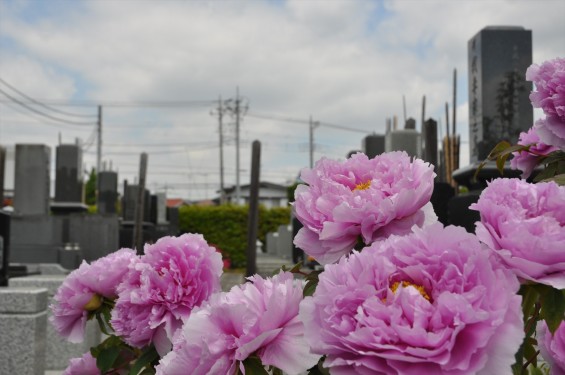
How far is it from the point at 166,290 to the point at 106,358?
1.52 ft

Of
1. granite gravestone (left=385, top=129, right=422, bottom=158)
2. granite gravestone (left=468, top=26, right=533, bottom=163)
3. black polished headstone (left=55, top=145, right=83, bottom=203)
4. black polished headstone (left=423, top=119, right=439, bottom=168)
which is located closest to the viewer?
granite gravestone (left=468, top=26, right=533, bottom=163)

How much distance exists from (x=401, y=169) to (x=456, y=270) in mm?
337

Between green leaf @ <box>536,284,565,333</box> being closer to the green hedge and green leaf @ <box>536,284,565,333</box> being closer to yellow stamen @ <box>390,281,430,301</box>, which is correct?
yellow stamen @ <box>390,281,430,301</box>

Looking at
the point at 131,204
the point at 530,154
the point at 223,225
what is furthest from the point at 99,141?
the point at 530,154

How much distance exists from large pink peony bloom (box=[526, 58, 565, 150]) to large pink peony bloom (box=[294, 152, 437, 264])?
0.77 m

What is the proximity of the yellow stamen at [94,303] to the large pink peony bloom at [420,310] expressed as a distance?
3.90ft

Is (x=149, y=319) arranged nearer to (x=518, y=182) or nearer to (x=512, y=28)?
(x=518, y=182)

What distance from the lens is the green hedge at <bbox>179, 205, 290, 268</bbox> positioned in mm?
26422

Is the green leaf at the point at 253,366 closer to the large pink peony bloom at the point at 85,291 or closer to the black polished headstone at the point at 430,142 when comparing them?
the large pink peony bloom at the point at 85,291

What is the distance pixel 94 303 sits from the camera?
1834 millimetres

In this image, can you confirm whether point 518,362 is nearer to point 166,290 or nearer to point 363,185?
point 363,185

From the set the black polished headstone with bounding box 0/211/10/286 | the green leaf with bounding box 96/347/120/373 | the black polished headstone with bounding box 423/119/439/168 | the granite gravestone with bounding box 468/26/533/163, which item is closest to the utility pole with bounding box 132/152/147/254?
the black polished headstone with bounding box 0/211/10/286

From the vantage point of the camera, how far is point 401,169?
107 cm

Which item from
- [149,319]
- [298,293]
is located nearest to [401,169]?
[298,293]
